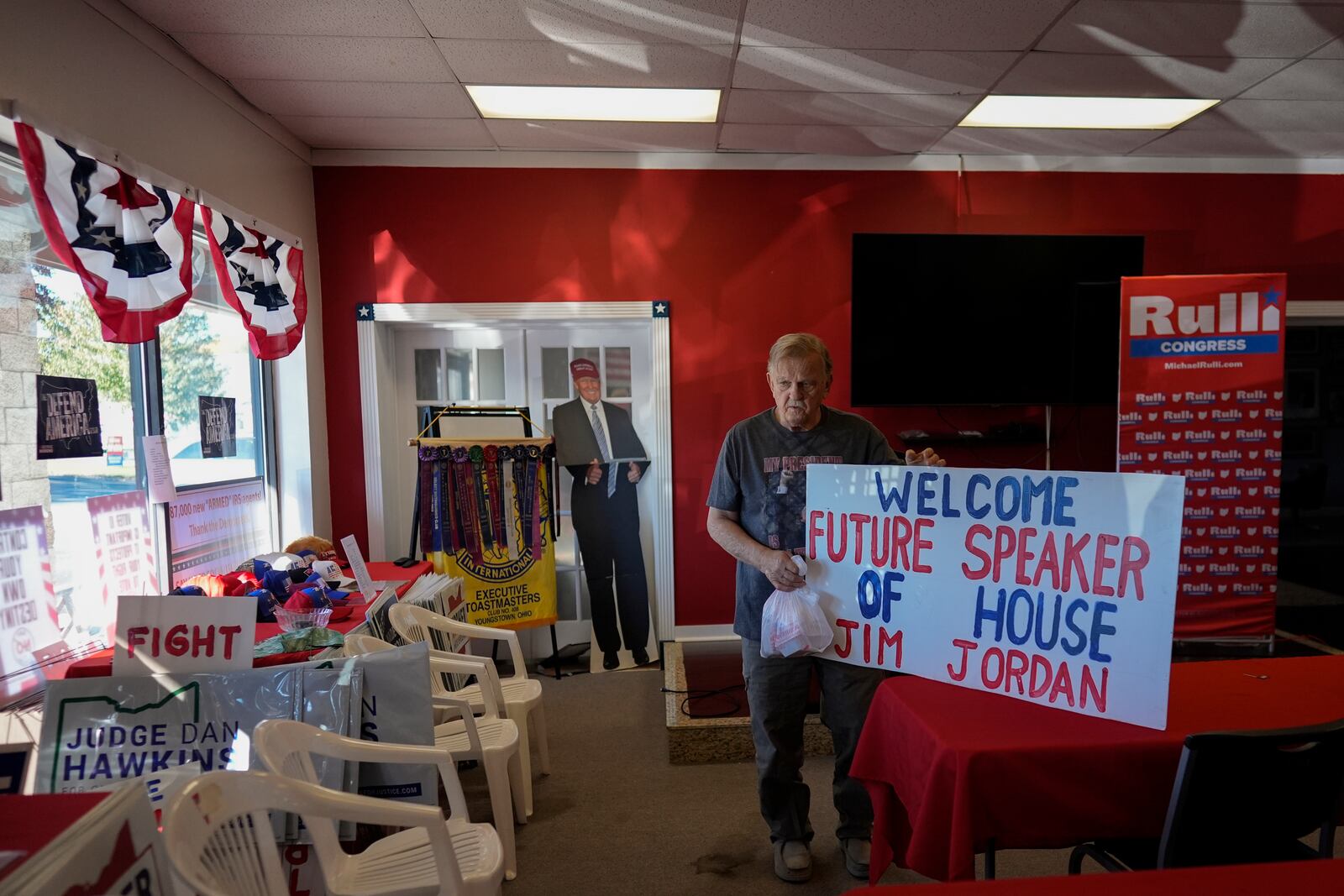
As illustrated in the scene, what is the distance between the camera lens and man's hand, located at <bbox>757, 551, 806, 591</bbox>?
1971 mm

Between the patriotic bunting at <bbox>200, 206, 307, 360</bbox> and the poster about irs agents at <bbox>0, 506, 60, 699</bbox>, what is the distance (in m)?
1.16

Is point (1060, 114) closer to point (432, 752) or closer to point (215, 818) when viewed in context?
point (432, 752)

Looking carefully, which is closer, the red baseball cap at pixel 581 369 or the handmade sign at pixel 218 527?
the handmade sign at pixel 218 527

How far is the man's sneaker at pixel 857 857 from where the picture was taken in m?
2.20

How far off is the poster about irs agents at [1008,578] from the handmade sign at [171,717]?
1.30 meters

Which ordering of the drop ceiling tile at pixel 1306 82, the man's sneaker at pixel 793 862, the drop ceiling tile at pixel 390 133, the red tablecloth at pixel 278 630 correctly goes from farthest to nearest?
1. the drop ceiling tile at pixel 390 133
2. the drop ceiling tile at pixel 1306 82
3. the man's sneaker at pixel 793 862
4. the red tablecloth at pixel 278 630

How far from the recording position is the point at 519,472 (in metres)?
3.77

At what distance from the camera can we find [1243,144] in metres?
3.89

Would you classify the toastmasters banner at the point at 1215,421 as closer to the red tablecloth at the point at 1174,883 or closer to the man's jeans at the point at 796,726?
the man's jeans at the point at 796,726

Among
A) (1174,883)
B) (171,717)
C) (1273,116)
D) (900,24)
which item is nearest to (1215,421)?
(1273,116)

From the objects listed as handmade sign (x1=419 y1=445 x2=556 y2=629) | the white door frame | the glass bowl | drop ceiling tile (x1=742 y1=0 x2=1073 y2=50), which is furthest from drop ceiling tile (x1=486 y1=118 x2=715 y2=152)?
the glass bowl

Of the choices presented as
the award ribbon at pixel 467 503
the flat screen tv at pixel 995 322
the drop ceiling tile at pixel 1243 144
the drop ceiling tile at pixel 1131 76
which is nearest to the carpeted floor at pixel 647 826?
the award ribbon at pixel 467 503

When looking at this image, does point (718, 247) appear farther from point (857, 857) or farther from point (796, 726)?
point (857, 857)

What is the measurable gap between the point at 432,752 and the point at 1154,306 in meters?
3.87
